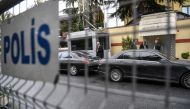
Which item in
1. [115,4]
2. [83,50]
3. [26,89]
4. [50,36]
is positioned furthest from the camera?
[26,89]

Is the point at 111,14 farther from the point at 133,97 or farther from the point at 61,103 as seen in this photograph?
the point at 61,103

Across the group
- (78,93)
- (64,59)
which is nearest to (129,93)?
(78,93)

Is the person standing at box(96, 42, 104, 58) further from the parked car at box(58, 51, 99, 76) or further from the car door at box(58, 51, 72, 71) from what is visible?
the car door at box(58, 51, 72, 71)

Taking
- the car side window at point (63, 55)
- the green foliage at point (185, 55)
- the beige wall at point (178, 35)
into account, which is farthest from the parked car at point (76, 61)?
the green foliage at point (185, 55)

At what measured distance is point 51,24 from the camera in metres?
1.39

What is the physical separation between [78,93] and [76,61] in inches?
5.8

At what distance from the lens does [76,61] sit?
1462 mm

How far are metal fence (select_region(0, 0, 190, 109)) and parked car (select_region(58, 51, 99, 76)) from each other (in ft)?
0.07

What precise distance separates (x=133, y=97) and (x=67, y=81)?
483 mm

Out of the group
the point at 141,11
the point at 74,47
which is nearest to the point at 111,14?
the point at 141,11

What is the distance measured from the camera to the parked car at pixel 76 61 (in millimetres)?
1331

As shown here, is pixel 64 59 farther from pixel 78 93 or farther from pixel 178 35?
Result: pixel 178 35

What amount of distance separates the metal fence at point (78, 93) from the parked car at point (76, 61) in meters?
0.02

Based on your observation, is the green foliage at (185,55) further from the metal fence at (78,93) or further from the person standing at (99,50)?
the person standing at (99,50)
